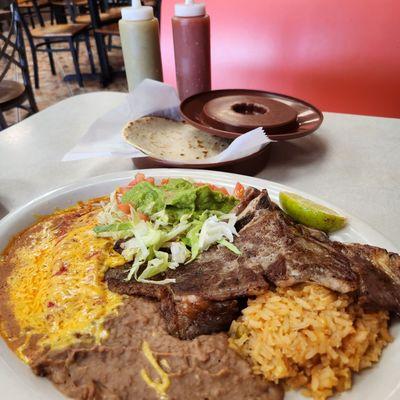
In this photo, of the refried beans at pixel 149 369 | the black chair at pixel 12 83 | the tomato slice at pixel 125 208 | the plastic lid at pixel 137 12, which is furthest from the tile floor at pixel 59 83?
the refried beans at pixel 149 369

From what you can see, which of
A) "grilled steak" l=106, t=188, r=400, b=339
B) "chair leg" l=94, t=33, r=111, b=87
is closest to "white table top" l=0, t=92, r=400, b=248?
"grilled steak" l=106, t=188, r=400, b=339

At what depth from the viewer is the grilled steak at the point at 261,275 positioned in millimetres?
1091

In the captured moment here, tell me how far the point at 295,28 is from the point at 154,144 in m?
1.98

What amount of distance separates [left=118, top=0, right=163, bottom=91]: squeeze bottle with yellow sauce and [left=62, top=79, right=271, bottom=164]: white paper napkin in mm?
212

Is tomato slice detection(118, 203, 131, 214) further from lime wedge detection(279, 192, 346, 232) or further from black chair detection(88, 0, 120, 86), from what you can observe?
black chair detection(88, 0, 120, 86)

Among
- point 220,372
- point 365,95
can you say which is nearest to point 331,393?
point 220,372

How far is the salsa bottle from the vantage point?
7.61 feet

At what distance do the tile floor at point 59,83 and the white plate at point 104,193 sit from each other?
15.7 ft

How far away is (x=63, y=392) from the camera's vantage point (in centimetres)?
100

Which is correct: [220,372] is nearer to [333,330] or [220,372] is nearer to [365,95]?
[333,330]

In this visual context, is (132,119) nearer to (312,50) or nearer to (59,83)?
(312,50)

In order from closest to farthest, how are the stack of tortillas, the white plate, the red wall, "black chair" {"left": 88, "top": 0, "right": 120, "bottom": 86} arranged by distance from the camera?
the white plate, the stack of tortillas, the red wall, "black chair" {"left": 88, "top": 0, "right": 120, "bottom": 86}

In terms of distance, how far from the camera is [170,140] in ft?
6.94

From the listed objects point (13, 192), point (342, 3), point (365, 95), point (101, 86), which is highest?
point (342, 3)
